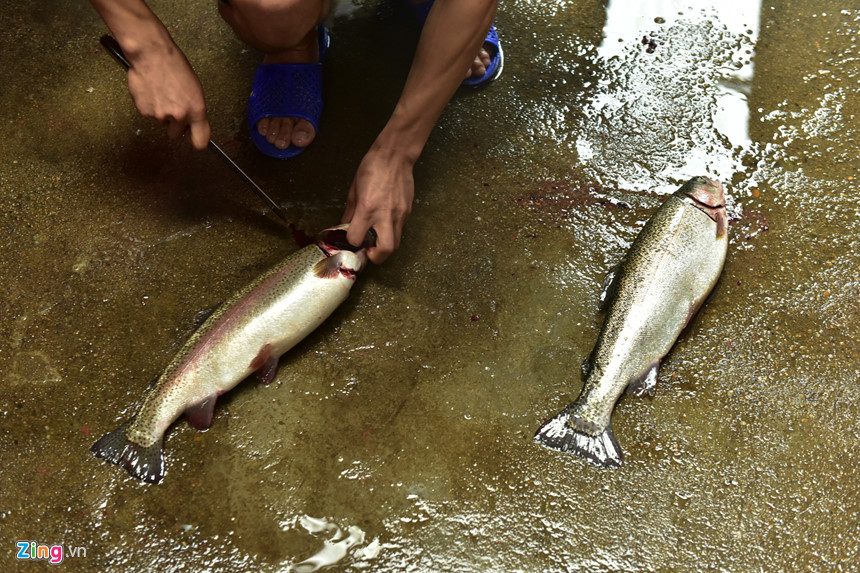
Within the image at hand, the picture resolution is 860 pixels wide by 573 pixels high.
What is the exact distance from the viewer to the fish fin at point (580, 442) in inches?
87.8

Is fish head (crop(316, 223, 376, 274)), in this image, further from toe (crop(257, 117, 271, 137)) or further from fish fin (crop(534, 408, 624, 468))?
fish fin (crop(534, 408, 624, 468))

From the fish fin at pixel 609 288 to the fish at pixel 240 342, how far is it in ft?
3.23

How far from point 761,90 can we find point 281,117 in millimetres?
2434

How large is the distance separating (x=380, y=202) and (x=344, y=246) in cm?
23

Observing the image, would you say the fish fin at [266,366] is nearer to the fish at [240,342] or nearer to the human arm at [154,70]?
the fish at [240,342]

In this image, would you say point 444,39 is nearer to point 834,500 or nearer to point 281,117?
point 281,117

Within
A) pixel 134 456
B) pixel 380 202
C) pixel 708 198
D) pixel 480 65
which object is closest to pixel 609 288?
pixel 708 198

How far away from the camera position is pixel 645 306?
7.89ft

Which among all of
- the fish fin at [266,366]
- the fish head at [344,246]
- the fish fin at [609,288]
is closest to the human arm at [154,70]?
the fish head at [344,246]

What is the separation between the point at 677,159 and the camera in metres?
2.98

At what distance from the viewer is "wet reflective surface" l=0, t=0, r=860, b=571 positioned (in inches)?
84.4

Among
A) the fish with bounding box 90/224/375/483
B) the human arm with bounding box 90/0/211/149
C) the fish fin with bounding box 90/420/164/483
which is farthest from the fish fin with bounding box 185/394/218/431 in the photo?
the human arm with bounding box 90/0/211/149

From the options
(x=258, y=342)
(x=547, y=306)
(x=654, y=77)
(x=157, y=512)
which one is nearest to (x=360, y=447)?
(x=258, y=342)

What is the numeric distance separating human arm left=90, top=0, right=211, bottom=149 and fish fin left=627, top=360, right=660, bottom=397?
1.98m
